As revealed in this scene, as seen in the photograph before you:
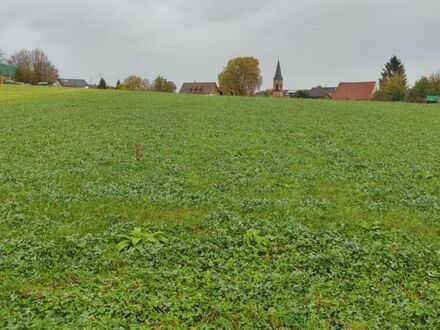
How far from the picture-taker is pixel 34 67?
82.9 metres

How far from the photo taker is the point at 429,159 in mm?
9156

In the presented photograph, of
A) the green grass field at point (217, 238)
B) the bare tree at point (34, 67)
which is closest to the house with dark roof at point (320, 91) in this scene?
the bare tree at point (34, 67)

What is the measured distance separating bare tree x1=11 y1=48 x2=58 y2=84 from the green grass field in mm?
74080

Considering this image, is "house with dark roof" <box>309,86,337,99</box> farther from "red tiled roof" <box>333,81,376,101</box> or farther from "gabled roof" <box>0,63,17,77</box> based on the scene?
"gabled roof" <box>0,63,17,77</box>

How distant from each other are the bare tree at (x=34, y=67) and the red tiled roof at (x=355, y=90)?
2405 inches

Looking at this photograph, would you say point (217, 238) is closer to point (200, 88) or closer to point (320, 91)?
point (200, 88)

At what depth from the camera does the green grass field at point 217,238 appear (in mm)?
3283

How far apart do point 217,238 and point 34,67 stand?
92507 millimetres

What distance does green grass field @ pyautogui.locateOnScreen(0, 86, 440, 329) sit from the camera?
328 centimetres

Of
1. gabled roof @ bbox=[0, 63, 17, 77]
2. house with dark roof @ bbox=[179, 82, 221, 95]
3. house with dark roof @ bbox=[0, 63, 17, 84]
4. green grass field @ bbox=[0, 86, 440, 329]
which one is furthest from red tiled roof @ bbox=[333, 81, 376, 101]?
gabled roof @ bbox=[0, 63, 17, 77]

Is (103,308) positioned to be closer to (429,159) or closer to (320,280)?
(320,280)

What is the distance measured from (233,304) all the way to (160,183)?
383cm

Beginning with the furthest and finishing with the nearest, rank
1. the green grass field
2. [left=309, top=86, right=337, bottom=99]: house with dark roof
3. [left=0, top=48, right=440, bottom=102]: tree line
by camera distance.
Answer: [left=309, top=86, right=337, bottom=99]: house with dark roof → [left=0, top=48, right=440, bottom=102]: tree line → the green grass field

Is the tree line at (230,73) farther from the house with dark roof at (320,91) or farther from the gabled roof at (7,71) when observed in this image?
the house with dark roof at (320,91)
